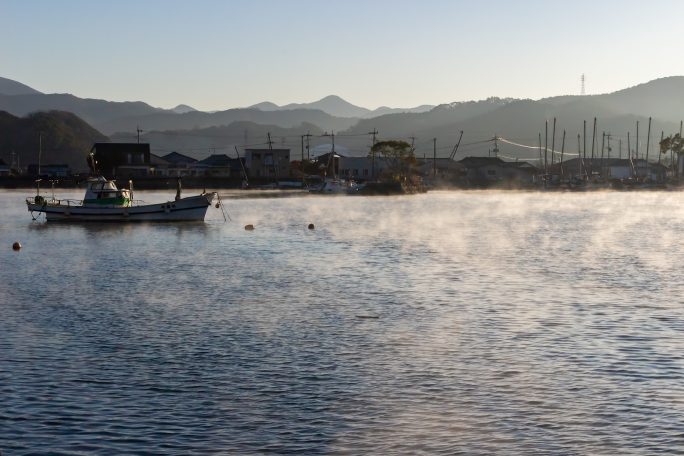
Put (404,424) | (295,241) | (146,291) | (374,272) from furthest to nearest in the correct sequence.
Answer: (295,241) → (374,272) → (146,291) → (404,424)

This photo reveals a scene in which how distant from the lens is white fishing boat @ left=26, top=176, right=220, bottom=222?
80.6m

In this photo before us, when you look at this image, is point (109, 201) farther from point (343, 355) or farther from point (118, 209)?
point (343, 355)

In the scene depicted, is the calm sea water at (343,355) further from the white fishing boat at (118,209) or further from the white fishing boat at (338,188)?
the white fishing boat at (338,188)

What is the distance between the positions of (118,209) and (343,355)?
59.5 m

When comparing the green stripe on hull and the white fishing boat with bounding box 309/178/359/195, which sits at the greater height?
the green stripe on hull

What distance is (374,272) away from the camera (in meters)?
44.0

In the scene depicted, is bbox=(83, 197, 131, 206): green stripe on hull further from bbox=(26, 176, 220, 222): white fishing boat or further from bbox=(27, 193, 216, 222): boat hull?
bbox=(27, 193, 216, 222): boat hull

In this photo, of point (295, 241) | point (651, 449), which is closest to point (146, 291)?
point (651, 449)

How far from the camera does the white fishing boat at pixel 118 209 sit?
264 ft

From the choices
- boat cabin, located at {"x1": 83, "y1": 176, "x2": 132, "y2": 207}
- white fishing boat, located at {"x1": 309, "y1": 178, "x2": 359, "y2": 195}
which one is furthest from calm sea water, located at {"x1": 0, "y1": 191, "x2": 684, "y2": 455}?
white fishing boat, located at {"x1": 309, "y1": 178, "x2": 359, "y2": 195}

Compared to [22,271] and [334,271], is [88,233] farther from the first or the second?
[334,271]

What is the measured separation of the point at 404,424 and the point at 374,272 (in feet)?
86.3

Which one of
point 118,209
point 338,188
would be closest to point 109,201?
point 118,209

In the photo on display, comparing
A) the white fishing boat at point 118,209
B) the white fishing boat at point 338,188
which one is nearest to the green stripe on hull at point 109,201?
the white fishing boat at point 118,209
